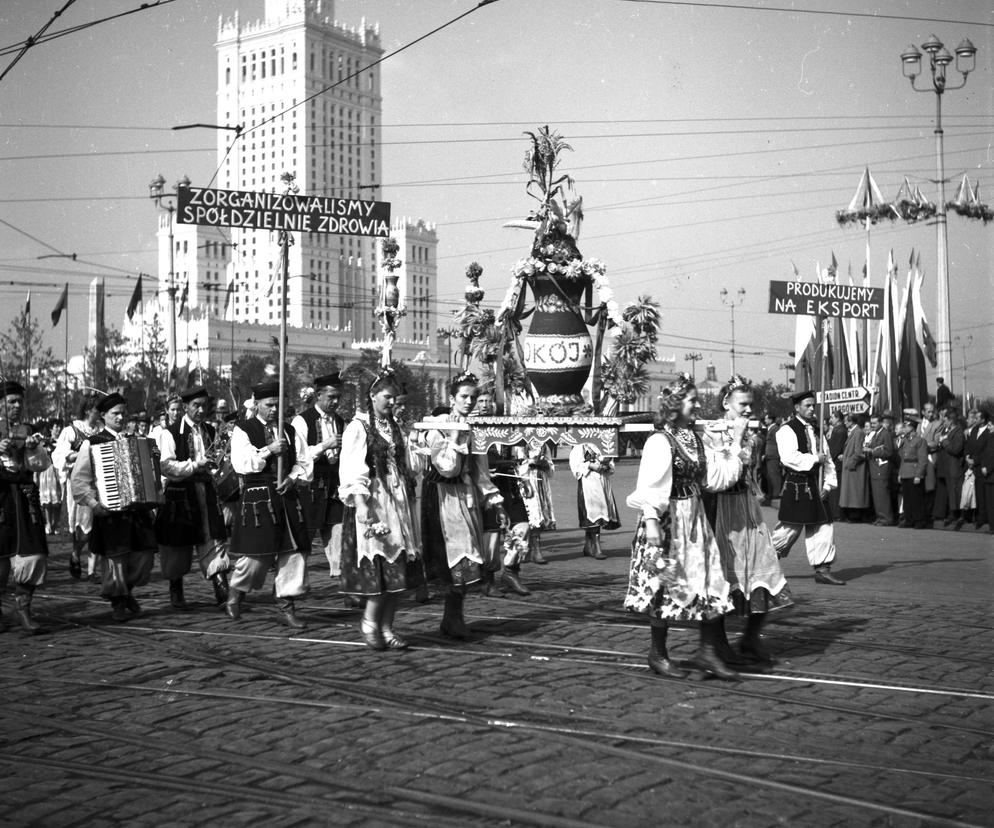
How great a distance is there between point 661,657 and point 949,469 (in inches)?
491

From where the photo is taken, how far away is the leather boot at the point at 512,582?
11.2m

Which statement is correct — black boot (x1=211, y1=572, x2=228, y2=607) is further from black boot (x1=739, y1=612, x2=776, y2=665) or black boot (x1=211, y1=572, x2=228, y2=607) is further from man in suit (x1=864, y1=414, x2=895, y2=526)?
man in suit (x1=864, y1=414, x2=895, y2=526)

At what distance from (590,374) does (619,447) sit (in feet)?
6.91

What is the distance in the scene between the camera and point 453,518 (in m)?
8.64

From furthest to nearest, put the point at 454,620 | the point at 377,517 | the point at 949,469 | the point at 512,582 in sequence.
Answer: the point at 949,469 → the point at 512,582 → the point at 454,620 → the point at 377,517

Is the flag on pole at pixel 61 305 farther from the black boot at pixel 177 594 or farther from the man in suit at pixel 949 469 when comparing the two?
the black boot at pixel 177 594

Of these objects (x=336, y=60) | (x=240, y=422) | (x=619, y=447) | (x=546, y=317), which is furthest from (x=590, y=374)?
(x=336, y=60)

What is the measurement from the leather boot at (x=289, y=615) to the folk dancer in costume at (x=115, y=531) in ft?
4.39

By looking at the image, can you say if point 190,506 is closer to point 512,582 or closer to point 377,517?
point 512,582

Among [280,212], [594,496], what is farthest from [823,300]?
[280,212]

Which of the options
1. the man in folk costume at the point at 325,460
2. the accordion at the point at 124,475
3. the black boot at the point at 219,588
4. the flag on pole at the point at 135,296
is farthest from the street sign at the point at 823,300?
the flag on pole at the point at 135,296

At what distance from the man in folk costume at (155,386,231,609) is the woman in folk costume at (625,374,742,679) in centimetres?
476

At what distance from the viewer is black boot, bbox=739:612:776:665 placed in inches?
307

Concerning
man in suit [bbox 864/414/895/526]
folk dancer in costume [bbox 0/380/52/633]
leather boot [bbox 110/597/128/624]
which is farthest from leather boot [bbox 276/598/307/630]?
man in suit [bbox 864/414/895/526]
